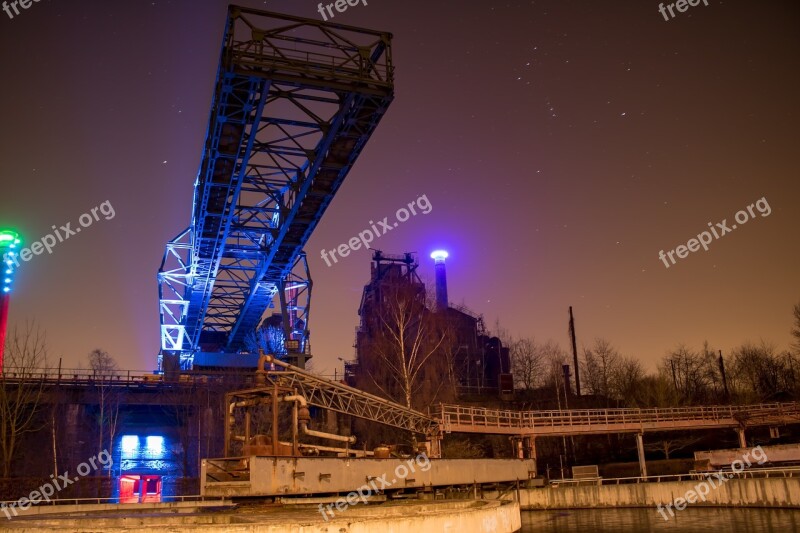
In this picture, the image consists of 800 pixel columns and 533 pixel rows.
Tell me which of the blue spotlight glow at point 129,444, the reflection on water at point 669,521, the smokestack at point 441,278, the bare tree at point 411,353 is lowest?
the reflection on water at point 669,521

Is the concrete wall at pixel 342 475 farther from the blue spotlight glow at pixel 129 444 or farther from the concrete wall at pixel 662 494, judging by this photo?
the blue spotlight glow at pixel 129 444

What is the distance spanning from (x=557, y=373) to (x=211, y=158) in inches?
2047

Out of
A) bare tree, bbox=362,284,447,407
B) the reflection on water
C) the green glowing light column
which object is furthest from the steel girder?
the green glowing light column

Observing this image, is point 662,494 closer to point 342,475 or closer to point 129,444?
point 342,475

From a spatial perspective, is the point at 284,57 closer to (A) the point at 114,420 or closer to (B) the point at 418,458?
(B) the point at 418,458

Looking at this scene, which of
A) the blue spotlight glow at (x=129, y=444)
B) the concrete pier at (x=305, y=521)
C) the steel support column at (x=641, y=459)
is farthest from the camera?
the blue spotlight glow at (x=129, y=444)

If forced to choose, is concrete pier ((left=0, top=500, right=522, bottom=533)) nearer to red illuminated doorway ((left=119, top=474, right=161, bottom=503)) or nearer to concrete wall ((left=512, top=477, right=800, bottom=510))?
concrete wall ((left=512, top=477, right=800, bottom=510))

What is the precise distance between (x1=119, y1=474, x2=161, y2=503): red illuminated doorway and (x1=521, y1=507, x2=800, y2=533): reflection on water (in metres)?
16.6

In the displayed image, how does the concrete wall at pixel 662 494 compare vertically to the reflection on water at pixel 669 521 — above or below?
above

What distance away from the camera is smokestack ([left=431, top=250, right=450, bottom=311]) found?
6619 cm

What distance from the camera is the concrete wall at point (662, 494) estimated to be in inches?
944

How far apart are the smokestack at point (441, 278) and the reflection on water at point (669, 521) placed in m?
39.7

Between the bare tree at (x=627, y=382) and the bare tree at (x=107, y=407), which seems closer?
the bare tree at (x=107, y=407)

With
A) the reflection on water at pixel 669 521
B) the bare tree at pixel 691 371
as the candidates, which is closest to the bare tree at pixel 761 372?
the bare tree at pixel 691 371
